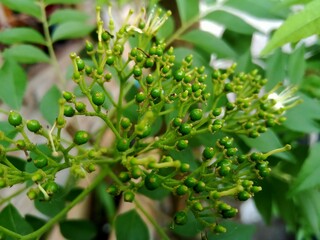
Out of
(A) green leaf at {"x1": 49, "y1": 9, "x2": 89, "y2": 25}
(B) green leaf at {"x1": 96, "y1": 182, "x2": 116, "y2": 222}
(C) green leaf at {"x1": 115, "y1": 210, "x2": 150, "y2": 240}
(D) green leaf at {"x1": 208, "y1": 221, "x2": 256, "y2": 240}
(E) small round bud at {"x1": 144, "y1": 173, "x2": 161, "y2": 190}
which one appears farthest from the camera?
(B) green leaf at {"x1": 96, "y1": 182, "x2": 116, "y2": 222}

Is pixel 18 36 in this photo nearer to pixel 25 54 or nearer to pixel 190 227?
pixel 25 54

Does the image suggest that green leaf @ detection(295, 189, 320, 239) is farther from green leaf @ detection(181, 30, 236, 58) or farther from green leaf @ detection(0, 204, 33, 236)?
green leaf @ detection(0, 204, 33, 236)

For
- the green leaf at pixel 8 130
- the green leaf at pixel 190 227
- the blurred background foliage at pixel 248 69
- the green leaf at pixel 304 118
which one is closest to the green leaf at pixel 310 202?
the blurred background foliage at pixel 248 69

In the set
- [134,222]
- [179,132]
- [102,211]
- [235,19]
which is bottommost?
[102,211]

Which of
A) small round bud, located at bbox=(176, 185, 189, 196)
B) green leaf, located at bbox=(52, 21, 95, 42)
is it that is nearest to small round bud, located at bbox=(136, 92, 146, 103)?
small round bud, located at bbox=(176, 185, 189, 196)

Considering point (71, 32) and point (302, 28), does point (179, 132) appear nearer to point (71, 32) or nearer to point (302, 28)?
point (302, 28)

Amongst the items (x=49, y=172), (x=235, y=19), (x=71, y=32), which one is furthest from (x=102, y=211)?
(x=49, y=172)
